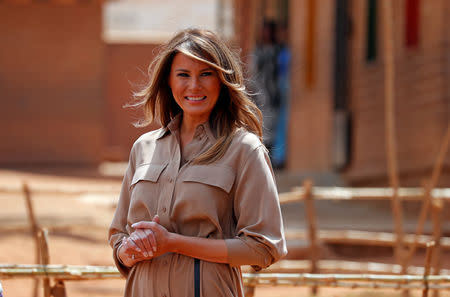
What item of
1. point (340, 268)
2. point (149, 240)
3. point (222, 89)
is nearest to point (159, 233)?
point (149, 240)

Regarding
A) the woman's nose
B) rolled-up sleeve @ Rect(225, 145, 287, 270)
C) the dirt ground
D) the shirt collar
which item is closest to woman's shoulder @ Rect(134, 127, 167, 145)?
the shirt collar

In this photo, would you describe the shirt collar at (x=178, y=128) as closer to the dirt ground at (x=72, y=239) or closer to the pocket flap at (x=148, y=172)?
the pocket flap at (x=148, y=172)

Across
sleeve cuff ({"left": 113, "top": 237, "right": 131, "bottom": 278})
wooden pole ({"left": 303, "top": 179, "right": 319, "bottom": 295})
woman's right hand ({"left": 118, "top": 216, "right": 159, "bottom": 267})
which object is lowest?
wooden pole ({"left": 303, "top": 179, "right": 319, "bottom": 295})

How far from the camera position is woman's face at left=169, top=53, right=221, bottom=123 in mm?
1729

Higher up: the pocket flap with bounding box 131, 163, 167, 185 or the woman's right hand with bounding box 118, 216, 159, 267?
the pocket flap with bounding box 131, 163, 167, 185

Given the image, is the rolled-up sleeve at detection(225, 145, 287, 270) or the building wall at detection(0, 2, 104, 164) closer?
the rolled-up sleeve at detection(225, 145, 287, 270)

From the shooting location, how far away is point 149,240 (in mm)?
1597

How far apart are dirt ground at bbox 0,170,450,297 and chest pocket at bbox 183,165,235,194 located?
2.90 metres

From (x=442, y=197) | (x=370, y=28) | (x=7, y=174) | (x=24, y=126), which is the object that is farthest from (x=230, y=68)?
(x=24, y=126)

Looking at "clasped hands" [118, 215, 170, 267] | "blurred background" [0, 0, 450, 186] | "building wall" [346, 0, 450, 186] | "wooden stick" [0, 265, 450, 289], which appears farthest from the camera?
"blurred background" [0, 0, 450, 186]

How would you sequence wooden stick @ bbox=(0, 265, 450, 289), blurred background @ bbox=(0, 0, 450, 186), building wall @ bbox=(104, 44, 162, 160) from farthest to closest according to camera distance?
1. building wall @ bbox=(104, 44, 162, 160)
2. blurred background @ bbox=(0, 0, 450, 186)
3. wooden stick @ bbox=(0, 265, 450, 289)

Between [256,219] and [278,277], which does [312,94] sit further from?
[256,219]

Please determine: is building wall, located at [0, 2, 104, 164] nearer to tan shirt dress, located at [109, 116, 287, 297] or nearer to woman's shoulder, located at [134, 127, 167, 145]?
woman's shoulder, located at [134, 127, 167, 145]

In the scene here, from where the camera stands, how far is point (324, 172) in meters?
9.53
